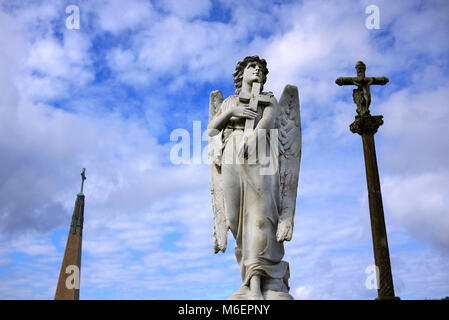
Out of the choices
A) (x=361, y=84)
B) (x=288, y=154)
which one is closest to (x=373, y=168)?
(x=361, y=84)

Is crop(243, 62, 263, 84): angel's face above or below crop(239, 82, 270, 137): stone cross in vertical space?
above

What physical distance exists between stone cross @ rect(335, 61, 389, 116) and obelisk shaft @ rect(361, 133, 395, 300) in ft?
3.56

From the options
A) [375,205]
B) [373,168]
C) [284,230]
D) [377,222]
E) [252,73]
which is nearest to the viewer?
[284,230]

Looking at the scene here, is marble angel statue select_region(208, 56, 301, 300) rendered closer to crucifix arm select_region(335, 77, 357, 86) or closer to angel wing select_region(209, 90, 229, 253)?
angel wing select_region(209, 90, 229, 253)

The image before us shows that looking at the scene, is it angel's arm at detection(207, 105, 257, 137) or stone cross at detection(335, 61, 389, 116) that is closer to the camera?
angel's arm at detection(207, 105, 257, 137)

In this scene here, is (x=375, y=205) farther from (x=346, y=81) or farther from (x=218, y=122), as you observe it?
(x=218, y=122)

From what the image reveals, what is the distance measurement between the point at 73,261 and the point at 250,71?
16.6 meters

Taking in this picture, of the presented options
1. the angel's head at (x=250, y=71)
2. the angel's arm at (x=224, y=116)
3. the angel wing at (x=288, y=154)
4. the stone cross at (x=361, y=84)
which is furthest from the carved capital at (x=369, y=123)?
the angel's arm at (x=224, y=116)

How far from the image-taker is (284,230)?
5.73 m

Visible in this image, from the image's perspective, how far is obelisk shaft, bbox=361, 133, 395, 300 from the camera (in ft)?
35.3

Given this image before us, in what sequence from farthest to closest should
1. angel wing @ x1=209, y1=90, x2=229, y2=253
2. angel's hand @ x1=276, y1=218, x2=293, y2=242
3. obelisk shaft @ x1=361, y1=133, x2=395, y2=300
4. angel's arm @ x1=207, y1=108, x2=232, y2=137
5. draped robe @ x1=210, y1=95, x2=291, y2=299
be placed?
obelisk shaft @ x1=361, y1=133, x2=395, y2=300 < angel's arm @ x1=207, y1=108, x2=232, y2=137 < angel wing @ x1=209, y1=90, x2=229, y2=253 < angel's hand @ x1=276, y1=218, x2=293, y2=242 < draped robe @ x1=210, y1=95, x2=291, y2=299

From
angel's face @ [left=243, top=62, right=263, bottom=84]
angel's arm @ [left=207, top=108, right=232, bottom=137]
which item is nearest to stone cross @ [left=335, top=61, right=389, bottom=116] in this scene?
angel's face @ [left=243, top=62, right=263, bottom=84]
